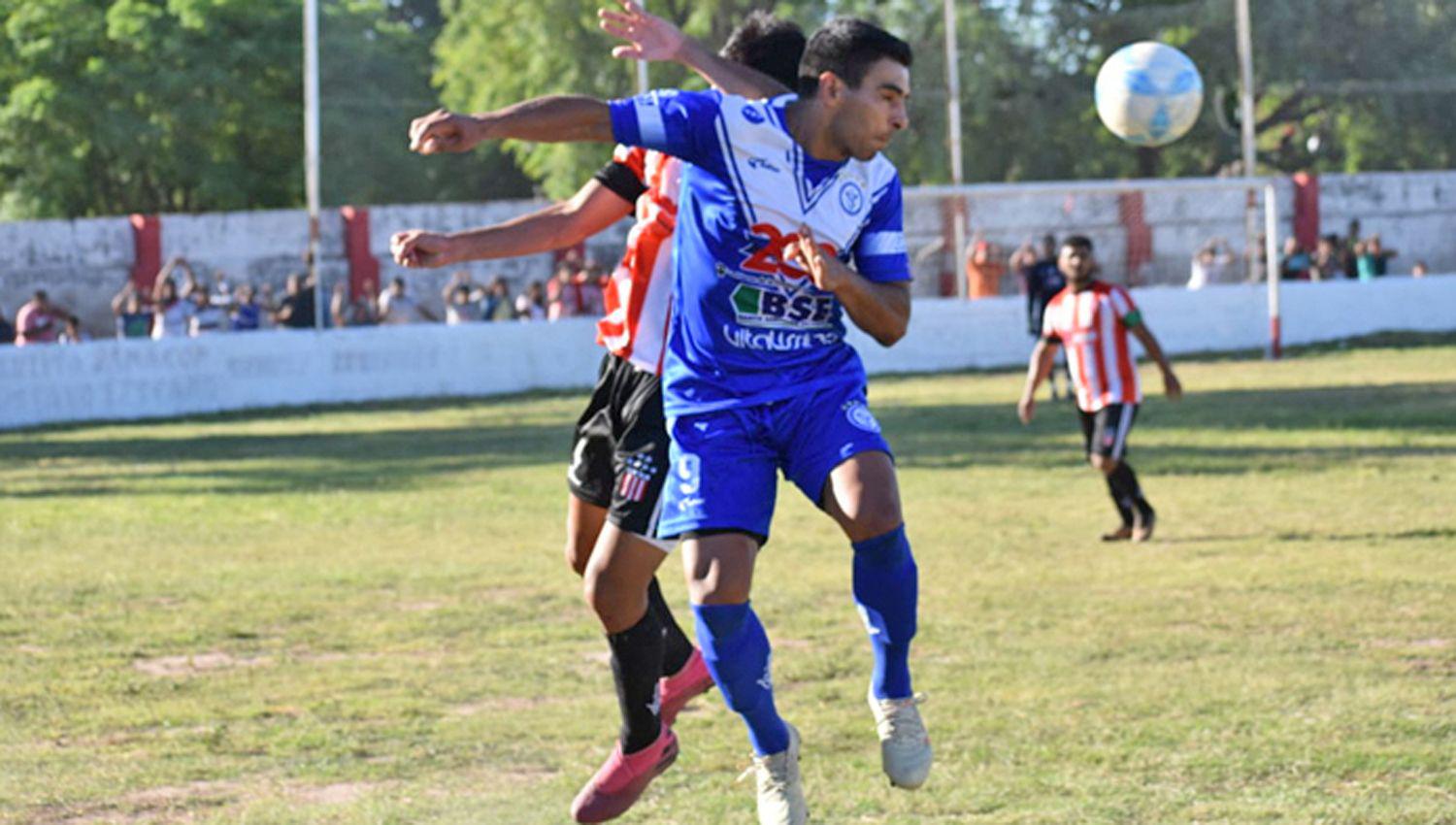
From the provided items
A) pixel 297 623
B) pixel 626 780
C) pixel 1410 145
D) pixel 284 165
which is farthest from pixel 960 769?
pixel 284 165

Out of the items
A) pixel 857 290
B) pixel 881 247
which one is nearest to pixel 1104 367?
pixel 881 247

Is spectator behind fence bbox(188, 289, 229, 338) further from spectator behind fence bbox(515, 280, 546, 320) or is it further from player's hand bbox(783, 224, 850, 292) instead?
player's hand bbox(783, 224, 850, 292)

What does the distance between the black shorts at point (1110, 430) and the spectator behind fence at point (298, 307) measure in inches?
698

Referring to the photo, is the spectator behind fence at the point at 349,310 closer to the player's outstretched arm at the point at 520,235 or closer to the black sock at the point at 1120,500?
the black sock at the point at 1120,500

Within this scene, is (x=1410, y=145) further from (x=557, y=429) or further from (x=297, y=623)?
(x=297, y=623)

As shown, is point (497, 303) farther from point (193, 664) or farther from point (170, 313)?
point (193, 664)

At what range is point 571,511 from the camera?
6730mm

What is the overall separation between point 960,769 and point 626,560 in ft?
4.93

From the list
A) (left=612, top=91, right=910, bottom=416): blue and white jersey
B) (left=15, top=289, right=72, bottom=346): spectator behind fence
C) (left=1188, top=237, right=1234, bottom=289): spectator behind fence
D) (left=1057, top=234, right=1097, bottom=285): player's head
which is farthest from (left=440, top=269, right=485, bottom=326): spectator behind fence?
(left=612, top=91, right=910, bottom=416): blue and white jersey

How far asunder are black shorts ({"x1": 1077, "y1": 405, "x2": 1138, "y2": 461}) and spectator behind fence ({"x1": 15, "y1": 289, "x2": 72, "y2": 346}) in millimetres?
18946

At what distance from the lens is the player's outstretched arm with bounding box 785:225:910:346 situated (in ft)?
17.8

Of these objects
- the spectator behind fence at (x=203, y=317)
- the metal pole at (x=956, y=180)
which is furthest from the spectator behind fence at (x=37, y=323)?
the metal pole at (x=956, y=180)

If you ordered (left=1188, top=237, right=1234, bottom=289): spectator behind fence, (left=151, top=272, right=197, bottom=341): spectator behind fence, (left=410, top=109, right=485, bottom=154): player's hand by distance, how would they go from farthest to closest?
(left=1188, top=237, right=1234, bottom=289): spectator behind fence
(left=151, top=272, right=197, bottom=341): spectator behind fence
(left=410, top=109, right=485, bottom=154): player's hand

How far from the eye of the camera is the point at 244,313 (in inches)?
1211
